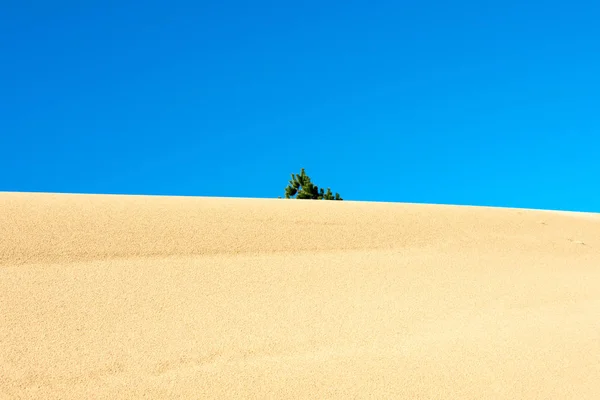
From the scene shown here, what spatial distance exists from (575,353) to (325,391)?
235cm

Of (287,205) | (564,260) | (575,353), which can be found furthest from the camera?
(287,205)

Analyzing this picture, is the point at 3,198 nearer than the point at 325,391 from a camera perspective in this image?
No

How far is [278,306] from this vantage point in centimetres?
489

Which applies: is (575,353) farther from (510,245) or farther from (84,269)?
(84,269)

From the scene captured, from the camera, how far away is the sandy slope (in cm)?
368

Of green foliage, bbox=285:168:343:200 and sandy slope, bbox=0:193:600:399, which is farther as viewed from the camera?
green foliage, bbox=285:168:343:200

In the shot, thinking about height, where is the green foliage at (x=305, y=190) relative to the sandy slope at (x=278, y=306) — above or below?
above

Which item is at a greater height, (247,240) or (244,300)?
(247,240)

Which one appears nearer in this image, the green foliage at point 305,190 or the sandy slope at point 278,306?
the sandy slope at point 278,306

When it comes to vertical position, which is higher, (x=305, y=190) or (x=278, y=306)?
(x=305, y=190)

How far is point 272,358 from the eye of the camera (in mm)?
3924

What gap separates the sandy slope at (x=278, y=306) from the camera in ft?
12.1

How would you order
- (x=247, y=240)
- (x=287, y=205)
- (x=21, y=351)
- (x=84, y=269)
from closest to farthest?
(x=21, y=351)
(x=84, y=269)
(x=247, y=240)
(x=287, y=205)

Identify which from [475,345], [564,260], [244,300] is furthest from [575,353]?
[564,260]
